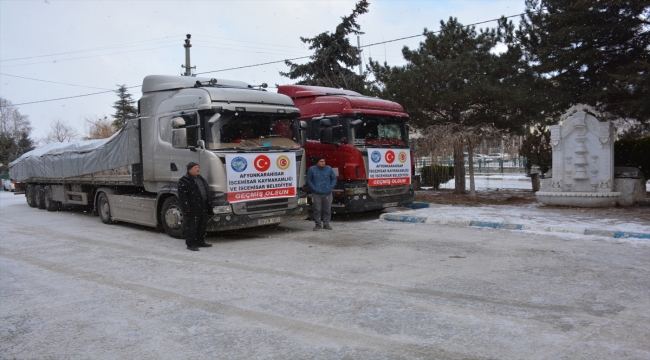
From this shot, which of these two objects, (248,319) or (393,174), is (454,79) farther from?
(248,319)

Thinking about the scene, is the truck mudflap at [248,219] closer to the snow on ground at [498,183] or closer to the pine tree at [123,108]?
the snow on ground at [498,183]

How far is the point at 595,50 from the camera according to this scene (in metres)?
14.4

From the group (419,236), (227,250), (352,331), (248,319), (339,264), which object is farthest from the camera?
(419,236)

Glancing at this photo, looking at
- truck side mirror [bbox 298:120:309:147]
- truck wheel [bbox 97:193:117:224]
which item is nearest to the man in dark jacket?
truck side mirror [bbox 298:120:309:147]

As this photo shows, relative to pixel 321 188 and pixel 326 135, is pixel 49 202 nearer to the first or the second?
pixel 326 135

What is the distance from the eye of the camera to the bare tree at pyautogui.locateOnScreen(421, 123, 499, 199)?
1712 centimetres

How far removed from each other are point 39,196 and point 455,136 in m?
15.3

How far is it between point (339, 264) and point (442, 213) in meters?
6.51

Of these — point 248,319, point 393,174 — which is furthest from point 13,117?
point 248,319

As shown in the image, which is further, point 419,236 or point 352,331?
point 419,236

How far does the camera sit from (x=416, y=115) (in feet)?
61.8

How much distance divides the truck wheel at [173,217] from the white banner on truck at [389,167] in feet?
16.0

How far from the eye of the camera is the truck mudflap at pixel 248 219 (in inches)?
395

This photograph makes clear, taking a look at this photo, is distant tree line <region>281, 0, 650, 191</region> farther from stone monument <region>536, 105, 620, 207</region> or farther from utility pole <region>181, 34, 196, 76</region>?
utility pole <region>181, 34, 196, 76</region>
